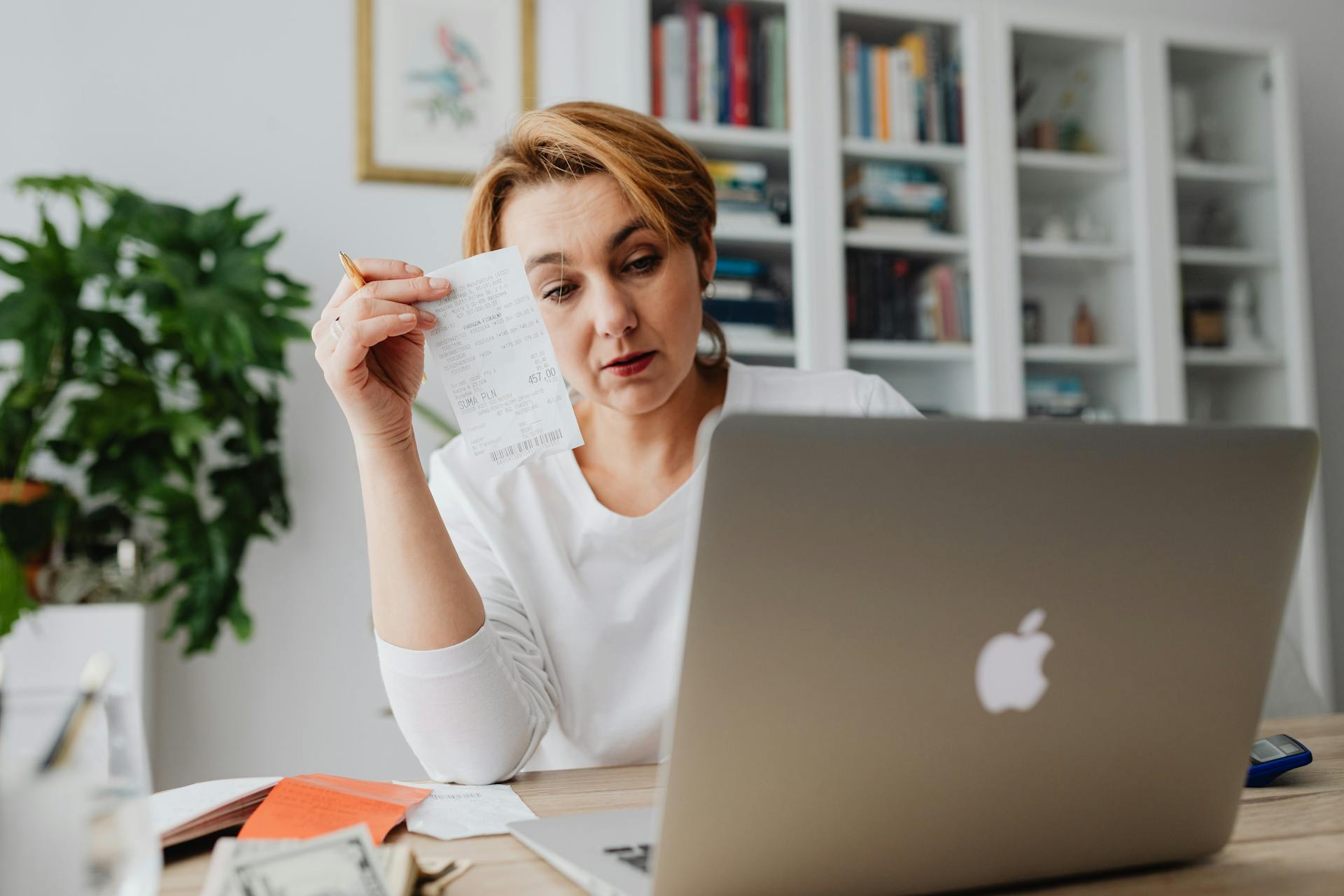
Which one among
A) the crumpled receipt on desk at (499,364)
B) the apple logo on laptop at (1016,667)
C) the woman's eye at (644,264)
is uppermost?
the woman's eye at (644,264)

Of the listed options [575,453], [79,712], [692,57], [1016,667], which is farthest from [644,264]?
[692,57]

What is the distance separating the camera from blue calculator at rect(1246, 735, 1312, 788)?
34.5 inches

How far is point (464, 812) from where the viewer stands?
2.62 feet

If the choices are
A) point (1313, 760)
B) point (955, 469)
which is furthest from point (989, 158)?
point (955, 469)

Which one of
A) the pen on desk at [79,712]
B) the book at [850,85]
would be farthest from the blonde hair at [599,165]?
the book at [850,85]

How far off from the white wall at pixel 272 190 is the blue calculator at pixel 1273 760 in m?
1.93

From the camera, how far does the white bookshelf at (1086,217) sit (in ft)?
8.25

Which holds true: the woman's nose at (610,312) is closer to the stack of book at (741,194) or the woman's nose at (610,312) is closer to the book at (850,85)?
the stack of book at (741,194)

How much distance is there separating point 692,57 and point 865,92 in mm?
451

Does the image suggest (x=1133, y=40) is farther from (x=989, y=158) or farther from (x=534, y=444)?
(x=534, y=444)

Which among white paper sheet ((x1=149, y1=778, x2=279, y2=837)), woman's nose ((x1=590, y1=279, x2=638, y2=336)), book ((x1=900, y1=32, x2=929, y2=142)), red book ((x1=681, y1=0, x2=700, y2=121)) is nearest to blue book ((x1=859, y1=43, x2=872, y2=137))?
book ((x1=900, y1=32, x2=929, y2=142))

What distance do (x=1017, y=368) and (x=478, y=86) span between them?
1.54 meters

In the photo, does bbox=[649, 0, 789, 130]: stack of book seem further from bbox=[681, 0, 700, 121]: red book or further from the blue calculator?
the blue calculator

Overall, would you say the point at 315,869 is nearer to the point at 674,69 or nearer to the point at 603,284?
the point at 603,284
